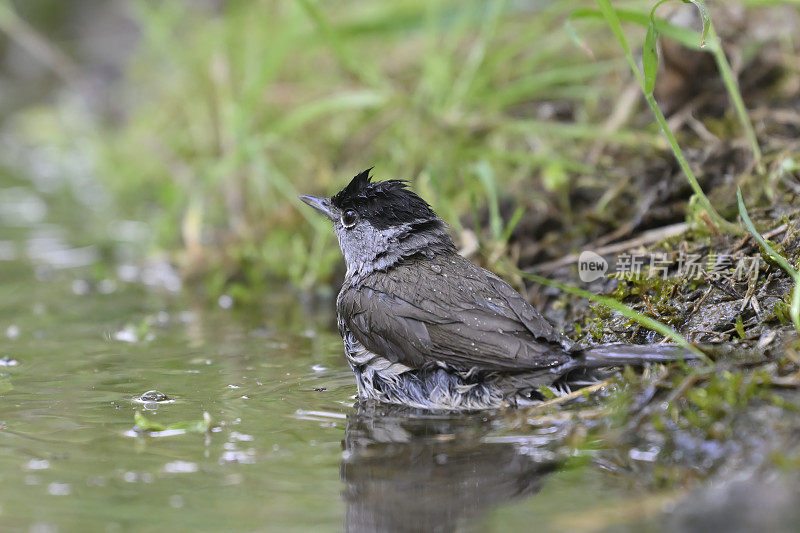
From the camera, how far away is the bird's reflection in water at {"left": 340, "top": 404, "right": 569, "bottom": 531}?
2.77 metres

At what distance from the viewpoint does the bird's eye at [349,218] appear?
478cm

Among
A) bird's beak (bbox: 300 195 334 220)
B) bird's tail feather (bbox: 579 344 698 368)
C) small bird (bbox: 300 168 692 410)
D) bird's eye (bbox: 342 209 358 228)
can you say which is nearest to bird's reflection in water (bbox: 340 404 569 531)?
small bird (bbox: 300 168 692 410)

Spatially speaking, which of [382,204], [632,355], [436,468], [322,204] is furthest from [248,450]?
[322,204]

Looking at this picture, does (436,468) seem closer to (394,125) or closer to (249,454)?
(249,454)

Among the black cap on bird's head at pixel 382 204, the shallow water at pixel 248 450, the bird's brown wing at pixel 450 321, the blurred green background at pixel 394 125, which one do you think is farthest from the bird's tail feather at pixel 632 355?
the blurred green background at pixel 394 125

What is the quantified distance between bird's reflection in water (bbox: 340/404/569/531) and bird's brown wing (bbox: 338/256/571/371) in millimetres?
277

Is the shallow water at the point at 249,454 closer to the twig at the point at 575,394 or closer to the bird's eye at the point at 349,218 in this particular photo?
the twig at the point at 575,394

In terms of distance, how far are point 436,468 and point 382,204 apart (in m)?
1.85

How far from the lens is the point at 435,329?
12.9 ft

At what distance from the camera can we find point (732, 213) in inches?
193

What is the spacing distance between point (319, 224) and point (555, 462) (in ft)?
12.8

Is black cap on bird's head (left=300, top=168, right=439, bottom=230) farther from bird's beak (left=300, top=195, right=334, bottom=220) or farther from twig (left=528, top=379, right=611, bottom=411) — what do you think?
twig (left=528, top=379, right=611, bottom=411)

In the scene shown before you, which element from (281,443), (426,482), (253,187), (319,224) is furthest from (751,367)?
(253,187)

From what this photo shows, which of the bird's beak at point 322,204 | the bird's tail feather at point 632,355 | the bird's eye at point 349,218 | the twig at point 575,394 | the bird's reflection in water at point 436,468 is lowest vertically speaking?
the bird's reflection in water at point 436,468
